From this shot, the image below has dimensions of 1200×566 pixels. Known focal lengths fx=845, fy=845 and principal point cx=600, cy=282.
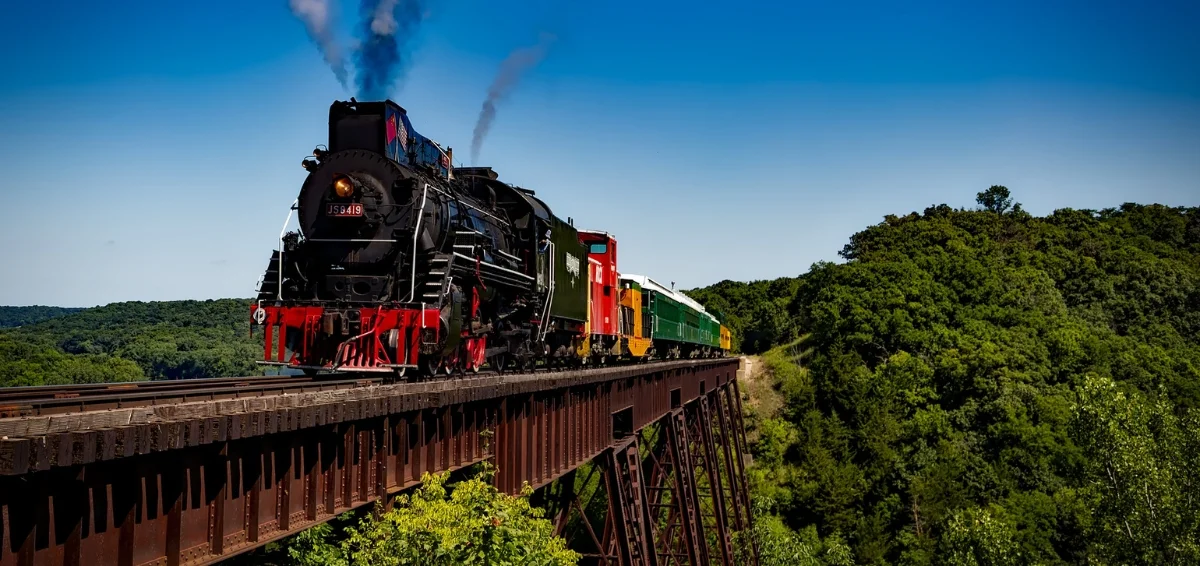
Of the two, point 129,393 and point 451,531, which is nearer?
point 451,531

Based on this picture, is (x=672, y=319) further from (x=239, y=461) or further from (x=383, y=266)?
(x=239, y=461)

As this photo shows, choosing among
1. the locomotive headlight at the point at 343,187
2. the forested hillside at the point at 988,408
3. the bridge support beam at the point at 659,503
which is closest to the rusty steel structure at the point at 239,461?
the bridge support beam at the point at 659,503

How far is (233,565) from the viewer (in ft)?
63.0

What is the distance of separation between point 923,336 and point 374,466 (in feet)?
173

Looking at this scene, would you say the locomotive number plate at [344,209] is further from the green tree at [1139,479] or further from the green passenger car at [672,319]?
the green tree at [1139,479]

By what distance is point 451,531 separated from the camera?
7.52m

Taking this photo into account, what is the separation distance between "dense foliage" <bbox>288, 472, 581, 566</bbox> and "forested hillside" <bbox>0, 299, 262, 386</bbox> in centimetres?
3266

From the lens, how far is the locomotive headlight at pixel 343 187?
41.3ft

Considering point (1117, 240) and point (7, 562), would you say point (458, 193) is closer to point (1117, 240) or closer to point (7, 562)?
point (7, 562)

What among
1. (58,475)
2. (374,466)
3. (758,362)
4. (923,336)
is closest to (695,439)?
(374,466)

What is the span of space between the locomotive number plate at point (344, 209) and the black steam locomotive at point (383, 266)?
2 centimetres

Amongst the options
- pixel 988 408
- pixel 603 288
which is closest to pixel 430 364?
pixel 603 288

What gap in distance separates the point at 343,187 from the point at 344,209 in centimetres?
33

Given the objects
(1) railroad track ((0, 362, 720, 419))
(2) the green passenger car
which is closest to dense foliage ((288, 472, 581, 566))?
(1) railroad track ((0, 362, 720, 419))
